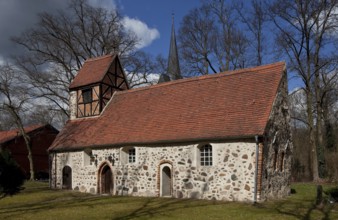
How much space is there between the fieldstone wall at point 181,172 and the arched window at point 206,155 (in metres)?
0.25

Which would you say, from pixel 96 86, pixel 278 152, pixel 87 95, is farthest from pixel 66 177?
pixel 278 152

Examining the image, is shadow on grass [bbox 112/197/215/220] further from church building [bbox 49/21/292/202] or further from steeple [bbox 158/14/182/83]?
steeple [bbox 158/14/182/83]

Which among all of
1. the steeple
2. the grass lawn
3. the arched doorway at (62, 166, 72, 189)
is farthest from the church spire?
the grass lawn

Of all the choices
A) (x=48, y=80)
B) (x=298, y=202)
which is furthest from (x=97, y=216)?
(x=48, y=80)

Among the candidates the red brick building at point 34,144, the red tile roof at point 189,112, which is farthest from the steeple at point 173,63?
the red brick building at point 34,144

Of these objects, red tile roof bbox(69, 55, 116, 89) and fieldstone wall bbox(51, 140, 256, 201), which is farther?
red tile roof bbox(69, 55, 116, 89)

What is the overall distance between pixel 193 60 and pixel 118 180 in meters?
19.4

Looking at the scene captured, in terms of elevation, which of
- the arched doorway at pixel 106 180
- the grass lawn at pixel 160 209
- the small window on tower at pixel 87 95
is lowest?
the grass lawn at pixel 160 209

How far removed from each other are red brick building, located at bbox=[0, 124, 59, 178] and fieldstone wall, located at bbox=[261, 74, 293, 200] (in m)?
26.8

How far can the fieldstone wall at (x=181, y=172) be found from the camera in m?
16.3

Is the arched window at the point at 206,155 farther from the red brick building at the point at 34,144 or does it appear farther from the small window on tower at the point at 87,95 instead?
the red brick building at the point at 34,144

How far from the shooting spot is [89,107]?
25.7 meters

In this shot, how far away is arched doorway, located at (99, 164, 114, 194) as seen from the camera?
70.5ft

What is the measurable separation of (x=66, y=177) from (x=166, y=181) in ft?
27.7
